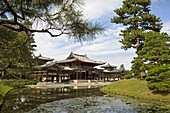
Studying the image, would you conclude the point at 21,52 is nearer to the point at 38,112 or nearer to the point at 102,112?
the point at 38,112

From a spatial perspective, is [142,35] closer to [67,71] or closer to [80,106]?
[80,106]

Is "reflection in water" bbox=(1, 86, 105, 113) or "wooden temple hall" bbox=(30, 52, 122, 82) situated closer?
"reflection in water" bbox=(1, 86, 105, 113)

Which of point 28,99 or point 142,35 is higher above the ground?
point 142,35

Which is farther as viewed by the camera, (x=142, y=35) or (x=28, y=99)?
(x=142, y=35)

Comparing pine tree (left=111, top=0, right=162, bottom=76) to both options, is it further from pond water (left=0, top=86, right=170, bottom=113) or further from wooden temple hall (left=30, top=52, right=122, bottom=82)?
wooden temple hall (left=30, top=52, right=122, bottom=82)

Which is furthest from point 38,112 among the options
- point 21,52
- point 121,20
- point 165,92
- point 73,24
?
point 121,20

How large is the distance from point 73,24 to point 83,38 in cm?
70

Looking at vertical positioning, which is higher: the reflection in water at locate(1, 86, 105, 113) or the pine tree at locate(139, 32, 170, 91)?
the pine tree at locate(139, 32, 170, 91)

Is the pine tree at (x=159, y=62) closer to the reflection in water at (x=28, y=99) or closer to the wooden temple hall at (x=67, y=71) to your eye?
the reflection in water at (x=28, y=99)

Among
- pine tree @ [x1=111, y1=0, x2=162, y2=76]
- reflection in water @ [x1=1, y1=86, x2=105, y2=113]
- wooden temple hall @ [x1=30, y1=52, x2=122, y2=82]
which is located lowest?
reflection in water @ [x1=1, y1=86, x2=105, y2=113]

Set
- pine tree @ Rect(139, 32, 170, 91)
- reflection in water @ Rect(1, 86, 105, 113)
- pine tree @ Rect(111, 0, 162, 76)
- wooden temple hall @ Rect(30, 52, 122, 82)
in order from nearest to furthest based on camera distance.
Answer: reflection in water @ Rect(1, 86, 105, 113) → pine tree @ Rect(139, 32, 170, 91) → pine tree @ Rect(111, 0, 162, 76) → wooden temple hall @ Rect(30, 52, 122, 82)

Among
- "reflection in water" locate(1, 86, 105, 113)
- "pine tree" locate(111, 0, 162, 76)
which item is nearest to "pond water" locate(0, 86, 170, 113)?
"reflection in water" locate(1, 86, 105, 113)

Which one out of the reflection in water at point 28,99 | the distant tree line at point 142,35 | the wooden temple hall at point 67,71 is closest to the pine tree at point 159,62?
the distant tree line at point 142,35

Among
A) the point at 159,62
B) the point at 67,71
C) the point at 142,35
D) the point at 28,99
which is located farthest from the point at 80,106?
the point at 67,71
